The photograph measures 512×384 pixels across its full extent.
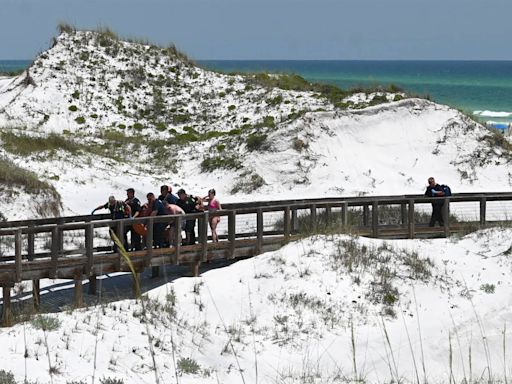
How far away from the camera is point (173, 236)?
19391mm

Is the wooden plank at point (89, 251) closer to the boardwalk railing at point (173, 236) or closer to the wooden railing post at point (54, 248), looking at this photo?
the boardwalk railing at point (173, 236)

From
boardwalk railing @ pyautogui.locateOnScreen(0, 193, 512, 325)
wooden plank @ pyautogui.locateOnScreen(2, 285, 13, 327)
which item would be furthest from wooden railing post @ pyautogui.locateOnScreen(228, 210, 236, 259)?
wooden plank @ pyautogui.locateOnScreen(2, 285, 13, 327)

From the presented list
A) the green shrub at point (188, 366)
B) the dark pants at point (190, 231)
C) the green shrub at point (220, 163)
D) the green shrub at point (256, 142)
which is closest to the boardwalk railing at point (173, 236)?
the dark pants at point (190, 231)

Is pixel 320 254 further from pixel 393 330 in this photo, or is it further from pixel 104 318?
pixel 104 318

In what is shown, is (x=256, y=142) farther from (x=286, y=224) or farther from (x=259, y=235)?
(x=259, y=235)

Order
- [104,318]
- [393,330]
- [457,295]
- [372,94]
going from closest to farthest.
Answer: [104,318] < [393,330] < [457,295] < [372,94]

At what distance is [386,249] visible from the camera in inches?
789

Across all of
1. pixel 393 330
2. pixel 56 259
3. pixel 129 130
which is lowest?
pixel 393 330

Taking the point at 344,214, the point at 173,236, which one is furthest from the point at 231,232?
the point at 344,214

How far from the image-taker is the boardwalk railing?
17.3 metres

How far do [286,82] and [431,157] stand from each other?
12512 millimetres

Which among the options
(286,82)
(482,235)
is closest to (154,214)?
(482,235)

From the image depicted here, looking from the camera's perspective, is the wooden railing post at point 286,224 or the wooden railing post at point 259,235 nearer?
the wooden railing post at point 259,235

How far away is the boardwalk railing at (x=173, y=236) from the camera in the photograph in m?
17.3
